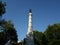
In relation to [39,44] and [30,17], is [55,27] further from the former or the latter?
[30,17]

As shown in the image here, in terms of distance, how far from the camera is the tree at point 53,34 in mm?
75525

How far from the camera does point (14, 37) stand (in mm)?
67000

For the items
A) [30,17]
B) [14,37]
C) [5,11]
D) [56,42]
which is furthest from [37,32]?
[5,11]

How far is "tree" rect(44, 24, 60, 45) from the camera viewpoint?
75525 millimetres

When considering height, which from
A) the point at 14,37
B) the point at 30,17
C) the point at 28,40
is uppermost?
the point at 30,17

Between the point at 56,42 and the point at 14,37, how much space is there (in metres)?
17.0

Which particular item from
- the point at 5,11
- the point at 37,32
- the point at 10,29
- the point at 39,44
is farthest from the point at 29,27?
the point at 37,32

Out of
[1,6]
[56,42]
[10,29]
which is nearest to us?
[1,6]

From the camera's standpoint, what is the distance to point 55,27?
269 ft

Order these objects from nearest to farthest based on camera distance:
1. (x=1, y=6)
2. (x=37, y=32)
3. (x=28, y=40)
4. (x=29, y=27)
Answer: (x=28, y=40), (x=1, y=6), (x=29, y=27), (x=37, y=32)

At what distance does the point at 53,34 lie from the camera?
78.8 metres

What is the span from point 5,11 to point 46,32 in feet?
150

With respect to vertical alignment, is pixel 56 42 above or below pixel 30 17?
below

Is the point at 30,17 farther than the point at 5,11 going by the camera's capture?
Yes
